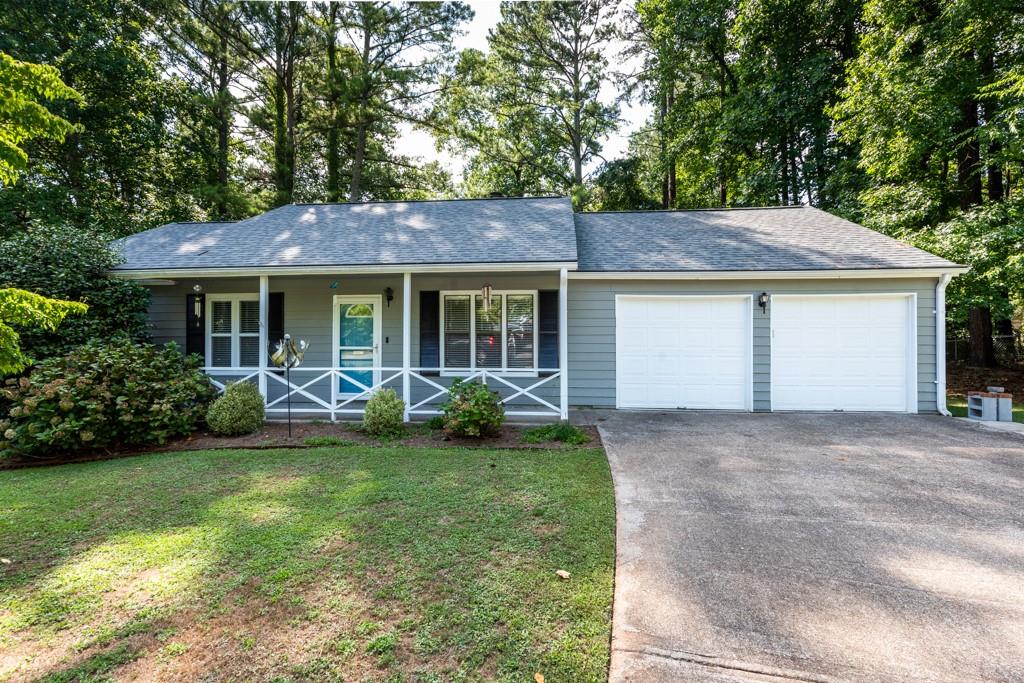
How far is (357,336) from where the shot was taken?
27.4ft

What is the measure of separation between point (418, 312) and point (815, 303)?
6819 millimetres

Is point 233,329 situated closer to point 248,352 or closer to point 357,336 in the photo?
point 248,352

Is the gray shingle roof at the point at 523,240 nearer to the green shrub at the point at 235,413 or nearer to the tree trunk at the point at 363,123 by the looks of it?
the green shrub at the point at 235,413

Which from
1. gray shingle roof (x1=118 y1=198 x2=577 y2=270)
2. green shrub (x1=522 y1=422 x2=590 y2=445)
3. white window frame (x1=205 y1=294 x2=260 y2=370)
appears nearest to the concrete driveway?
green shrub (x1=522 y1=422 x2=590 y2=445)

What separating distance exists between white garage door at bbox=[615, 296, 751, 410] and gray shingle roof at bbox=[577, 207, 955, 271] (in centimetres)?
70

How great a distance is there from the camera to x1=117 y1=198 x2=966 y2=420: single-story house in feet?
23.4

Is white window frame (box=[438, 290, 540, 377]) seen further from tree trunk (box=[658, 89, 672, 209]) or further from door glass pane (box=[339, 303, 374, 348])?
tree trunk (box=[658, 89, 672, 209])

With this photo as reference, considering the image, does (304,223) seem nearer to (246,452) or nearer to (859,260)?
(246,452)

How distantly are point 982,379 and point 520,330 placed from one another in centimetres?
1162

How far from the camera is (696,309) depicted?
25.2 ft

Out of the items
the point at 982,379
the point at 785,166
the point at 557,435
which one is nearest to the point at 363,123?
the point at 785,166

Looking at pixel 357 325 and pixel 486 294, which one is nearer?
pixel 486 294

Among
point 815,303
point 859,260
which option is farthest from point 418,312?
point 859,260

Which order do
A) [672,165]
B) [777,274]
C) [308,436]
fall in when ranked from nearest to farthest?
[308,436] → [777,274] → [672,165]
